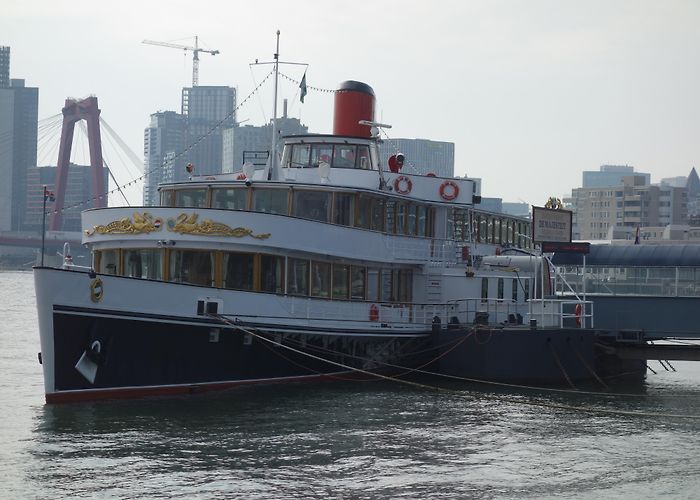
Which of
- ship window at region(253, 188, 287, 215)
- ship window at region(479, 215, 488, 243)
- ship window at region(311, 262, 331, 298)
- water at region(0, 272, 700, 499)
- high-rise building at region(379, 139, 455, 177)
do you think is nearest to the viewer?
water at region(0, 272, 700, 499)

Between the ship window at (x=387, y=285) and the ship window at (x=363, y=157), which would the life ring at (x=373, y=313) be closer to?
the ship window at (x=387, y=285)

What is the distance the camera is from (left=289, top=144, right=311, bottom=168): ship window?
34875 millimetres

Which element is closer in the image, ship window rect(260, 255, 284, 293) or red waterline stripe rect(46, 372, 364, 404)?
red waterline stripe rect(46, 372, 364, 404)

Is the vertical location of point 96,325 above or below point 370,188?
below

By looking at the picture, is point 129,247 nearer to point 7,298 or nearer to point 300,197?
point 300,197

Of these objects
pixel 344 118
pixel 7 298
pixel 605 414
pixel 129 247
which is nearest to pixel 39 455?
pixel 129 247

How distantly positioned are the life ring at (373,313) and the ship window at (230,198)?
4.65 meters

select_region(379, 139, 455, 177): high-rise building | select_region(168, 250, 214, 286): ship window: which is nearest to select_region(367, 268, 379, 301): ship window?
select_region(168, 250, 214, 286): ship window

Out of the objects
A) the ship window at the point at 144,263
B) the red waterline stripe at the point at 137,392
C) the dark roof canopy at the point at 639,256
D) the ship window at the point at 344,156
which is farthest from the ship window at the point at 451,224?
the ship window at the point at 144,263

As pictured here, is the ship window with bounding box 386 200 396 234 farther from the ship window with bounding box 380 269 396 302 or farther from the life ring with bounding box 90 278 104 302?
the life ring with bounding box 90 278 104 302

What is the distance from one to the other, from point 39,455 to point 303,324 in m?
9.70

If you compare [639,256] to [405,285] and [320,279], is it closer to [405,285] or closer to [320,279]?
[405,285]

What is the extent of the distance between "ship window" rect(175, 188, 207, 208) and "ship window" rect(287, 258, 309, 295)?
328 centimetres

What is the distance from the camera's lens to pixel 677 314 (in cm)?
3700
